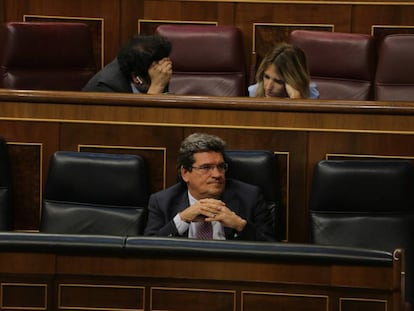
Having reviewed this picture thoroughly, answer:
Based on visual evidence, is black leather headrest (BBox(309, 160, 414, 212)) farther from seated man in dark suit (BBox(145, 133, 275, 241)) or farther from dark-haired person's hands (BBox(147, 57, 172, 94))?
dark-haired person's hands (BBox(147, 57, 172, 94))

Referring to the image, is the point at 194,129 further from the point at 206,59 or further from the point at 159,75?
the point at 206,59

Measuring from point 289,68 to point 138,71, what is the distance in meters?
0.21

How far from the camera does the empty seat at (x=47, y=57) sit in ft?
5.57

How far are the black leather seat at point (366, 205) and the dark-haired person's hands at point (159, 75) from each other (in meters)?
0.33

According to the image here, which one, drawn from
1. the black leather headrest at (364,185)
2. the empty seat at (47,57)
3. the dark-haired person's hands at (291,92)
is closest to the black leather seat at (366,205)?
the black leather headrest at (364,185)

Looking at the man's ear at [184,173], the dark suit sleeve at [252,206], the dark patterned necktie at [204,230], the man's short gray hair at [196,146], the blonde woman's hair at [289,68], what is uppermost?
the blonde woman's hair at [289,68]

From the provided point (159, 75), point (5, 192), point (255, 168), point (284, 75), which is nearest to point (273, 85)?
point (284, 75)

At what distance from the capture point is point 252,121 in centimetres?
125

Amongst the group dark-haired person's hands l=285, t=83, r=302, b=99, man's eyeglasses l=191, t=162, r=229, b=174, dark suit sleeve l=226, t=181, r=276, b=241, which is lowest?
dark suit sleeve l=226, t=181, r=276, b=241

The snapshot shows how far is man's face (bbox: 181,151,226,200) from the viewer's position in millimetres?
1188

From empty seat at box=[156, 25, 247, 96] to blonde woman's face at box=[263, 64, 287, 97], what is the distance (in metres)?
0.26

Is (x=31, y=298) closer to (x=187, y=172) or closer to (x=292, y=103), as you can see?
(x=187, y=172)

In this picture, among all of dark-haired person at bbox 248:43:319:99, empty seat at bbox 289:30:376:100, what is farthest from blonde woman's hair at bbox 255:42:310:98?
empty seat at bbox 289:30:376:100

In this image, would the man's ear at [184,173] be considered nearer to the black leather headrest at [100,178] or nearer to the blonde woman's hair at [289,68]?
the black leather headrest at [100,178]
